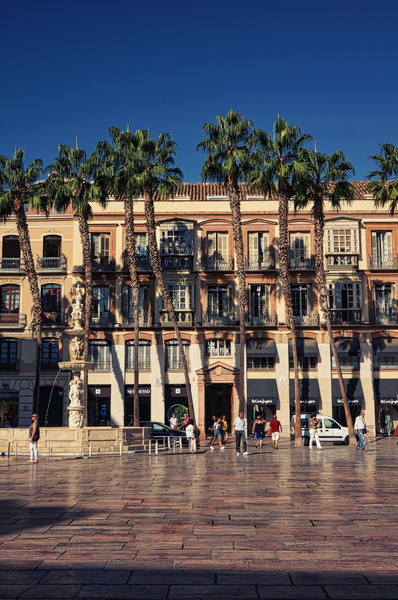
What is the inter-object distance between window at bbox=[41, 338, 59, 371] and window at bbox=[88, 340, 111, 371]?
2.36 m

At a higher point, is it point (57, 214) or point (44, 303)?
point (57, 214)

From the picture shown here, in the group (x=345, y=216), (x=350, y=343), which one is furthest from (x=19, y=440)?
(x=345, y=216)

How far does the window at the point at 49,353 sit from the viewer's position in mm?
47094

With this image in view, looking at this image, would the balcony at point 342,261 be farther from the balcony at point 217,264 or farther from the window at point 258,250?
the balcony at point 217,264

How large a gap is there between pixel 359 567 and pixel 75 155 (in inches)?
1486

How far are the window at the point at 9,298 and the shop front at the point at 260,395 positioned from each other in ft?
55.3

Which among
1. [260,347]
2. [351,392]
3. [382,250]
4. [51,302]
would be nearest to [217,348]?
[260,347]

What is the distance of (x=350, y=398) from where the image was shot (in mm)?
46156

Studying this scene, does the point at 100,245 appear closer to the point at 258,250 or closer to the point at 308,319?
the point at 258,250

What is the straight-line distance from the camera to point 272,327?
46750 millimetres

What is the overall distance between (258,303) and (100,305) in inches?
426

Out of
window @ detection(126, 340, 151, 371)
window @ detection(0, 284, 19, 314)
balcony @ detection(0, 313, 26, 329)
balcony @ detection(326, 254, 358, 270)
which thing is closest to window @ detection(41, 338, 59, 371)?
balcony @ detection(0, 313, 26, 329)

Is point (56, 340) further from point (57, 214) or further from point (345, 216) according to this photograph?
point (345, 216)

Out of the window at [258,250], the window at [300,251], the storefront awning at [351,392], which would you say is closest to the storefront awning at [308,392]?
the storefront awning at [351,392]
